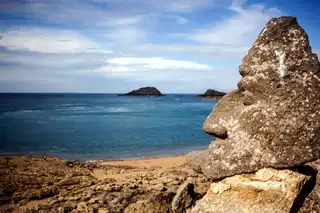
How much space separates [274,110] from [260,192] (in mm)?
1410

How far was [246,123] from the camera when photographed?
4699 mm

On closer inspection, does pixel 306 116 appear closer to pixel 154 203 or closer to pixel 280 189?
pixel 280 189

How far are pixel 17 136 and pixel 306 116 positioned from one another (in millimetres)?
37930

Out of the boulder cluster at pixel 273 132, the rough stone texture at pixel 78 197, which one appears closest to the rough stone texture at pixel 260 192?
the boulder cluster at pixel 273 132

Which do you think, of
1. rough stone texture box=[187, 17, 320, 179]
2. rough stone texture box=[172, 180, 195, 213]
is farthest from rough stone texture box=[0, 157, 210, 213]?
rough stone texture box=[187, 17, 320, 179]

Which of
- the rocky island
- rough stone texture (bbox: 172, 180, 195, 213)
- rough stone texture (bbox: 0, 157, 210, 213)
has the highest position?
the rocky island

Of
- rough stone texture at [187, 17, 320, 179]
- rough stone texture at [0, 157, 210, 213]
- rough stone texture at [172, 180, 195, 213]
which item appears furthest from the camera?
rough stone texture at [0, 157, 210, 213]

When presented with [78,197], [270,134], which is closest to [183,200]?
[270,134]

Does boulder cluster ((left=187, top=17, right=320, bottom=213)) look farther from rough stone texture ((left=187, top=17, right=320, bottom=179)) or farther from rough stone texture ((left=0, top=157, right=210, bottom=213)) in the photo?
rough stone texture ((left=0, top=157, right=210, bottom=213))

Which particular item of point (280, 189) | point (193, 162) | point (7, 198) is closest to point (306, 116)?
point (280, 189)

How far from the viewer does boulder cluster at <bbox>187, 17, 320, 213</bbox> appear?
4.39 m

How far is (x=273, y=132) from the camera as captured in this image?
4.49 metres

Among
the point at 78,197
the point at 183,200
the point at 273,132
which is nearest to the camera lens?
the point at 273,132

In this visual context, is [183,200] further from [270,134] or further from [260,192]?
[270,134]
